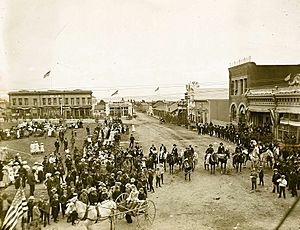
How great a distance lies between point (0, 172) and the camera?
46.2ft

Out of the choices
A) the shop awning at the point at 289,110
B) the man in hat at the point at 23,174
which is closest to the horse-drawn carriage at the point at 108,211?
the man in hat at the point at 23,174

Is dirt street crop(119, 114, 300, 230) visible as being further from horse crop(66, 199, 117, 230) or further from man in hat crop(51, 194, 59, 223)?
man in hat crop(51, 194, 59, 223)

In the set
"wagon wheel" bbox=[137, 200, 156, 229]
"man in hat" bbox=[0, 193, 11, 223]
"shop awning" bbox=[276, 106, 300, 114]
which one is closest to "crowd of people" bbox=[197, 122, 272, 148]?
"shop awning" bbox=[276, 106, 300, 114]

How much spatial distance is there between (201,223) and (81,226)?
11.5 ft

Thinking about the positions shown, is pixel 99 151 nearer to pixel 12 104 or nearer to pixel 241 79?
pixel 241 79

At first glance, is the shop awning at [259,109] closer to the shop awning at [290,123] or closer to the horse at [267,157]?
the shop awning at [290,123]

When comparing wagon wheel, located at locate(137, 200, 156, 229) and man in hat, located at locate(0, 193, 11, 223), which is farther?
wagon wheel, located at locate(137, 200, 156, 229)

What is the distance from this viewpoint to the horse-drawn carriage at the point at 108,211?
9.03 meters

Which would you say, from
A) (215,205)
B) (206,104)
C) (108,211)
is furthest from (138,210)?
(206,104)

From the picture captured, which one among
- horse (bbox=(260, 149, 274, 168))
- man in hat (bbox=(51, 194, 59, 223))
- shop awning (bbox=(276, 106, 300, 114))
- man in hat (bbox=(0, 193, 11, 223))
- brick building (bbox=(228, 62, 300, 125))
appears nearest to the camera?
man in hat (bbox=(0, 193, 11, 223))

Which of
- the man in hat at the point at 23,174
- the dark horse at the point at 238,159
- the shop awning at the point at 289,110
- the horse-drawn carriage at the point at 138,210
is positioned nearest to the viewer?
the horse-drawn carriage at the point at 138,210

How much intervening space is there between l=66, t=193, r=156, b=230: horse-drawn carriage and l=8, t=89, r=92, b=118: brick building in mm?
37951

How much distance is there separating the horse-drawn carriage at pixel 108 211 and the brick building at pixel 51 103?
38.0 meters

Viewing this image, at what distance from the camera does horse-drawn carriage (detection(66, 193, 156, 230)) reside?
903cm
